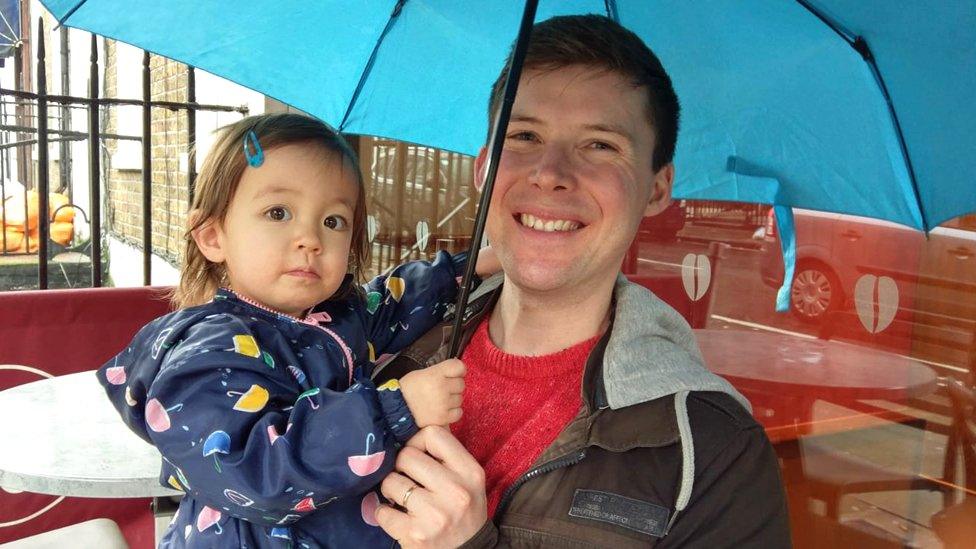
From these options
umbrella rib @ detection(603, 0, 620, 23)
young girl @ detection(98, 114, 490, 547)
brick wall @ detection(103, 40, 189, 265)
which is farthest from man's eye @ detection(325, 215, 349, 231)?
brick wall @ detection(103, 40, 189, 265)

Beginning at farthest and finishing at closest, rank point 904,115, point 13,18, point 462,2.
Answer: point 13,18 < point 462,2 < point 904,115

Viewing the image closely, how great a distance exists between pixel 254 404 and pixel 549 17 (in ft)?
3.72

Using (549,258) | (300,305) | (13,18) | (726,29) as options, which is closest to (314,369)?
(300,305)

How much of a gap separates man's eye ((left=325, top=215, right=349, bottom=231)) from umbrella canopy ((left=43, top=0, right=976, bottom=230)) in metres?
0.57

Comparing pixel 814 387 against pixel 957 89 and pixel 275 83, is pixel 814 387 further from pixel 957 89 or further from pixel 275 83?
pixel 275 83

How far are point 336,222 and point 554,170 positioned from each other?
0.47 metres

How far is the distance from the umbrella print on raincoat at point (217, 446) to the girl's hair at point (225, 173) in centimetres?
52

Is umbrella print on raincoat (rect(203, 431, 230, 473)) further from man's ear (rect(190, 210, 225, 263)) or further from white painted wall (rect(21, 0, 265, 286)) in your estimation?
white painted wall (rect(21, 0, 265, 286))

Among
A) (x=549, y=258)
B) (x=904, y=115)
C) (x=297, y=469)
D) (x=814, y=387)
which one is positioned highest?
(x=904, y=115)

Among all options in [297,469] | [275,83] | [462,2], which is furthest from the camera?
[275,83]

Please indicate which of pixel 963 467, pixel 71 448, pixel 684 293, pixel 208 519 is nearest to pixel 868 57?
pixel 208 519

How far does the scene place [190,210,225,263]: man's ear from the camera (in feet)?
5.49

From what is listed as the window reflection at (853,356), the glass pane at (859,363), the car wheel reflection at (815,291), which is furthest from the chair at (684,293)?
the car wheel reflection at (815,291)

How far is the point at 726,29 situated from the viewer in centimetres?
166
